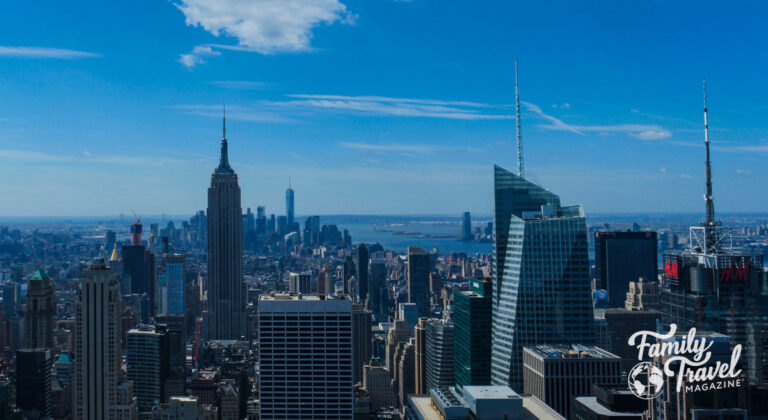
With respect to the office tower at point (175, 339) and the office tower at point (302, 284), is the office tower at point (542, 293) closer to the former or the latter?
the office tower at point (175, 339)

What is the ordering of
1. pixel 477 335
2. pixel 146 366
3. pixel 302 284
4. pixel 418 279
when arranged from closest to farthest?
pixel 477 335, pixel 146 366, pixel 302 284, pixel 418 279

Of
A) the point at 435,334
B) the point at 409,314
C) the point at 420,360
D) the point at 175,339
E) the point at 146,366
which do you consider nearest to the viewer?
the point at 435,334

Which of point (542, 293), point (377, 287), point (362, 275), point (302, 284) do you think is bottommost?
point (377, 287)

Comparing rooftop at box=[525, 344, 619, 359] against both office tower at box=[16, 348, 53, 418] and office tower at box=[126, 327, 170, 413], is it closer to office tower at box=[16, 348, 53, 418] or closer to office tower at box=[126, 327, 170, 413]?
office tower at box=[126, 327, 170, 413]

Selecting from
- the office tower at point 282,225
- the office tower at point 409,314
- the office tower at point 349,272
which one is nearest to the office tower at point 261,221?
the office tower at point 282,225

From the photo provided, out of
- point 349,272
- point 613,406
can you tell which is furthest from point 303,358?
point 349,272

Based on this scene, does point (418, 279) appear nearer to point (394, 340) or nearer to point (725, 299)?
point (394, 340)

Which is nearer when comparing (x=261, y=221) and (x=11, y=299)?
(x=11, y=299)

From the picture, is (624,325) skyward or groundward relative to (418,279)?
groundward
